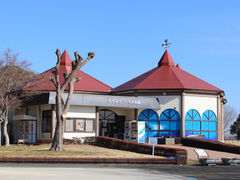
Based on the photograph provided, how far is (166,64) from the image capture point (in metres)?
48.3

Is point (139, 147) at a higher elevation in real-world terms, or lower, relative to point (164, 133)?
lower

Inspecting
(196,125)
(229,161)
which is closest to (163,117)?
(196,125)

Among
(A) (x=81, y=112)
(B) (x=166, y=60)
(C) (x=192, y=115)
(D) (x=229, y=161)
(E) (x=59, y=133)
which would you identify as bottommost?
(D) (x=229, y=161)

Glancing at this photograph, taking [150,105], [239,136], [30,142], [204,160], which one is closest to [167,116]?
[150,105]

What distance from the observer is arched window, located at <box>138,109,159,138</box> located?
140ft

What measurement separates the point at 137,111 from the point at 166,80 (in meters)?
4.95

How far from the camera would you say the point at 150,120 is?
42.8 metres

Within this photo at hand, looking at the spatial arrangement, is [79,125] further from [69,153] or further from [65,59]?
[65,59]

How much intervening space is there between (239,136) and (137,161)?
55.7 meters

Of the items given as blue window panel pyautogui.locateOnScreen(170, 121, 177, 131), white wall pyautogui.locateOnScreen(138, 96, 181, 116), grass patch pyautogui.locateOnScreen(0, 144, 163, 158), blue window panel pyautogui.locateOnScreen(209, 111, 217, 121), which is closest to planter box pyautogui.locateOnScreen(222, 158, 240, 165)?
grass patch pyautogui.locateOnScreen(0, 144, 163, 158)

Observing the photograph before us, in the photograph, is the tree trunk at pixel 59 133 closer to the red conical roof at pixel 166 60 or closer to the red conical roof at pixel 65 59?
the red conical roof at pixel 65 59

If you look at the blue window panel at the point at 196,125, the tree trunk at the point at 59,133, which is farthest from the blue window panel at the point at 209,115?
the tree trunk at the point at 59,133

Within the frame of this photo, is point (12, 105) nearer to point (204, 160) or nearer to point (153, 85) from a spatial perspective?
point (153, 85)

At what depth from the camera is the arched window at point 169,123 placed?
42222 mm
